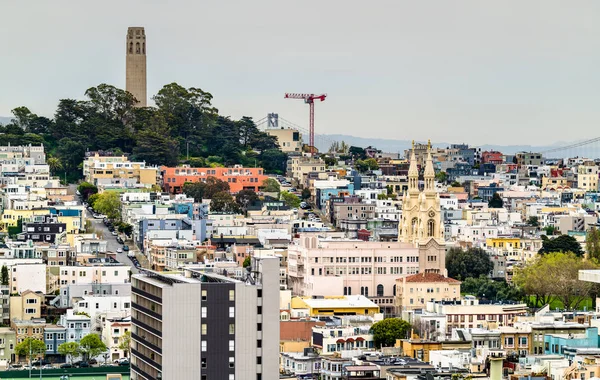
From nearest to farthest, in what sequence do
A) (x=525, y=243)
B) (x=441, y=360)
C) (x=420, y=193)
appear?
(x=441, y=360)
(x=420, y=193)
(x=525, y=243)

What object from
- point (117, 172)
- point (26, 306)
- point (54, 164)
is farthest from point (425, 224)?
point (54, 164)

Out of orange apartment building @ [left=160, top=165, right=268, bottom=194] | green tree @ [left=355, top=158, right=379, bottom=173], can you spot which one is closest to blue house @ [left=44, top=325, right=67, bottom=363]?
orange apartment building @ [left=160, top=165, right=268, bottom=194]

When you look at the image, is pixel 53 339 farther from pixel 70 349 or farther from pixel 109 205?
pixel 109 205

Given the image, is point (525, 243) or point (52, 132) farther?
point (52, 132)

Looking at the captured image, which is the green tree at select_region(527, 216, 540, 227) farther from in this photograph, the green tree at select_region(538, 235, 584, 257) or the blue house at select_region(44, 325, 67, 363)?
the blue house at select_region(44, 325, 67, 363)

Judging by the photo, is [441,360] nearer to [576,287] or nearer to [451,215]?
[576,287]

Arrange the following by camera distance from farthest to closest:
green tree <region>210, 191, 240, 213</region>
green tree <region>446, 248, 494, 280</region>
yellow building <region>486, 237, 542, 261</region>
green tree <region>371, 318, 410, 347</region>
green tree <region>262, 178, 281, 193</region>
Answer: green tree <region>262, 178, 281, 193</region> < green tree <region>210, 191, 240, 213</region> < yellow building <region>486, 237, 542, 261</region> < green tree <region>446, 248, 494, 280</region> < green tree <region>371, 318, 410, 347</region>

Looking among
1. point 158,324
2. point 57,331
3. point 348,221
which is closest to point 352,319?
point 57,331

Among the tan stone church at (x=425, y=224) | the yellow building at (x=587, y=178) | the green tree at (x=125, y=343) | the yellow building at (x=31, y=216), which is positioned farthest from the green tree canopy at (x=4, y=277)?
the yellow building at (x=587, y=178)
